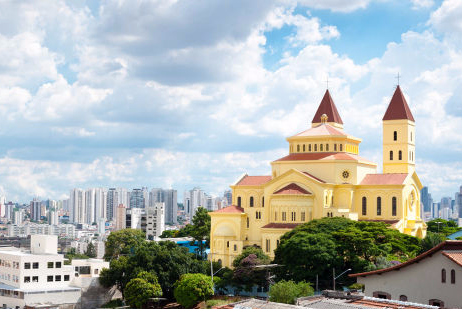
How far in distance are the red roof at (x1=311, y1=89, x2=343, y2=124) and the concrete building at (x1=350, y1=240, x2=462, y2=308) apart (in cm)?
5043

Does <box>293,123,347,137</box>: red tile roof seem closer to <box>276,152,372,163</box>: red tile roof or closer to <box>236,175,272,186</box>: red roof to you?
<box>276,152,372,163</box>: red tile roof

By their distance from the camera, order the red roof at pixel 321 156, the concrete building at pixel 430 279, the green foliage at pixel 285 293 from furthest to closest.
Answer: the red roof at pixel 321 156, the green foliage at pixel 285 293, the concrete building at pixel 430 279

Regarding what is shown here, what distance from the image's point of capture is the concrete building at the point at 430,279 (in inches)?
955

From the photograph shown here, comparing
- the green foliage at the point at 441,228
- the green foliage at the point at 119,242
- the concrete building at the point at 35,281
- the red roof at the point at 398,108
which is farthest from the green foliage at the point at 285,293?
the green foliage at the point at 119,242

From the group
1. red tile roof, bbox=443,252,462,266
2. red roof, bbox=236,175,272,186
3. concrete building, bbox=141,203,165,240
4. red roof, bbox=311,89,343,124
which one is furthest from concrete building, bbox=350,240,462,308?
concrete building, bbox=141,203,165,240

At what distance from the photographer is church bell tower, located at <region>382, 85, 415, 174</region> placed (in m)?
68.3

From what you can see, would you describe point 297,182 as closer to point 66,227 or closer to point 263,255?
point 263,255

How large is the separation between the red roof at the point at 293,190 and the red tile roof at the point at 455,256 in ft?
123

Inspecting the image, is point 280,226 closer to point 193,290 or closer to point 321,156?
point 321,156

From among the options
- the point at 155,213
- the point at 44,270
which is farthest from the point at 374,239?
the point at 155,213

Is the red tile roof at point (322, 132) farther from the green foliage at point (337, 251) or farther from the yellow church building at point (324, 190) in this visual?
the green foliage at point (337, 251)

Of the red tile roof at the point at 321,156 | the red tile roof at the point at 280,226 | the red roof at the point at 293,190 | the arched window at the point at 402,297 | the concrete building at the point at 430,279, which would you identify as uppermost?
the red tile roof at the point at 321,156

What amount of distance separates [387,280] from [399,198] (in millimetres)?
36303

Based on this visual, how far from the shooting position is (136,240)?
272 ft
